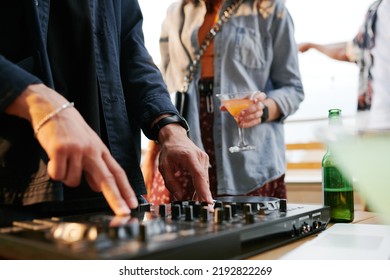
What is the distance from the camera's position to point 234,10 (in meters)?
1.87

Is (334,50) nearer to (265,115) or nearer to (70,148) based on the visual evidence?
(265,115)

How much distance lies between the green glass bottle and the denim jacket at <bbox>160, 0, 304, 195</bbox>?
2.16ft

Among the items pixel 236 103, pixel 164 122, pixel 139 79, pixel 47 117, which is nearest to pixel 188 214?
pixel 47 117

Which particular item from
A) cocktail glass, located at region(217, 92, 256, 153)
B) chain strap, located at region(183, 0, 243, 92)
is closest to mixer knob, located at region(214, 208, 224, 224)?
cocktail glass, located at region(217, 92, 256, 153)

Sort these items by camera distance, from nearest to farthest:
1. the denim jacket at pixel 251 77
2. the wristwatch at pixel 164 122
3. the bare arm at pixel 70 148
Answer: the bare arm at pixel 70 148 < the wristwatch at pixel 164 122 < the denim jacket at pixel 251 77

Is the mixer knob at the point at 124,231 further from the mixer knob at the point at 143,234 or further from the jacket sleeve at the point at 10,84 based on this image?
the jacket sleeve at the point at 10,84

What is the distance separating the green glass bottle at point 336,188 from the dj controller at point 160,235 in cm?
37

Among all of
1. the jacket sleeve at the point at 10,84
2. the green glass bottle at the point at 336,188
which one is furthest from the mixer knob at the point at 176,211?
the green glass bottle at the point at 336,188

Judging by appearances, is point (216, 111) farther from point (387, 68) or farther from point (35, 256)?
point (35, 256)

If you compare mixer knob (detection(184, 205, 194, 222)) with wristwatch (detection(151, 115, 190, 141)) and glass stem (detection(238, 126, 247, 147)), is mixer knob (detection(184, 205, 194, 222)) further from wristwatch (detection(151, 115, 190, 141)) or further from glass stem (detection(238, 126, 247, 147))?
glass stem (detection(238, 126, 247, 147))

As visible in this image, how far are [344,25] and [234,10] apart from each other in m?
1.41

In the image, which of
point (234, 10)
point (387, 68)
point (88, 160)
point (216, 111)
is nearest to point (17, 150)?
point (88, 160)

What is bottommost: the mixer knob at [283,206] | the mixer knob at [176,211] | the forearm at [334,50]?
the mixer knob at [283,206]

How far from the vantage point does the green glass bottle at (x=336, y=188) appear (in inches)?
42.7
